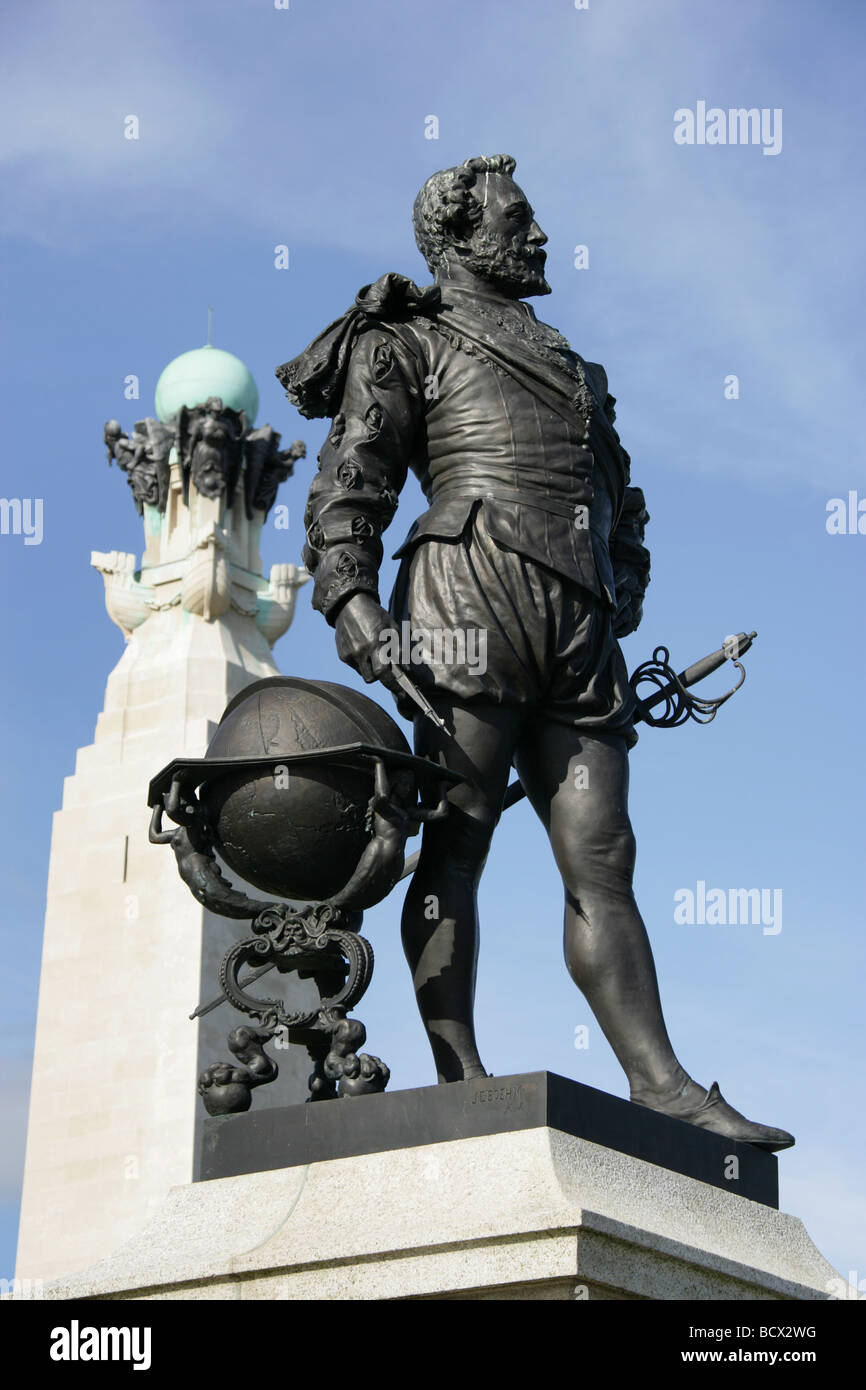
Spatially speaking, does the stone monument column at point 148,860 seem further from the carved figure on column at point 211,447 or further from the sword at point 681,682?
the sword at point 681,682

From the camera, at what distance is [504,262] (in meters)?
9.23

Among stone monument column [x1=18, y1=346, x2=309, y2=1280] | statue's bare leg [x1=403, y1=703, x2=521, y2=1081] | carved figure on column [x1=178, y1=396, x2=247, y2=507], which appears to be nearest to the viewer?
statue's bare leg [x1=403, y1=703, x2=521, y2=1081]

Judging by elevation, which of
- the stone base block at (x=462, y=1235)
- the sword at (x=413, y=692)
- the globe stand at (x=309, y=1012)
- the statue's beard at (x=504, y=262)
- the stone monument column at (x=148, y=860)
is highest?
the stone monument column at (x=148, y=860)

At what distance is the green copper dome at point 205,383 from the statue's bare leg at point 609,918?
34211mm

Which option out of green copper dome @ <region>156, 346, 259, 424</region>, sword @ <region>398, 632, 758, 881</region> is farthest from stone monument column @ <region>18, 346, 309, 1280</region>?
sword @ <region>398, 632, 758, 881</region>

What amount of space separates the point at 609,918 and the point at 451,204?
301cm

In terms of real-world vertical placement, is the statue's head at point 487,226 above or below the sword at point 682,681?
above

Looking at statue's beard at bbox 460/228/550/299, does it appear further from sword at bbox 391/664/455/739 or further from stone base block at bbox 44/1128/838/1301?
stone base block at bbox 44/1128/838/1301

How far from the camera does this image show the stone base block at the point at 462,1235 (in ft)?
22.3

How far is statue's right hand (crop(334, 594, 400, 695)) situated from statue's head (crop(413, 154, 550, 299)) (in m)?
1.72

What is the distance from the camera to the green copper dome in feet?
139

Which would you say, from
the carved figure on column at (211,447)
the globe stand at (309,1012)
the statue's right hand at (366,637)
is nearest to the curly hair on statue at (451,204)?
the statue's right hand at (366,637)
